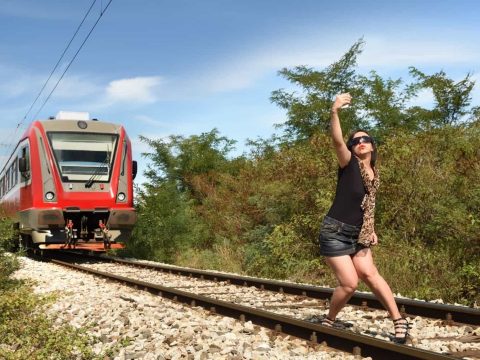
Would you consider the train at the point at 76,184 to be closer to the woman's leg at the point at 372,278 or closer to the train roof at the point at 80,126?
the train roof at the point at 80,126

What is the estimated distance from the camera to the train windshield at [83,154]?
51.5 ft

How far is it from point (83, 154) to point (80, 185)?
86 cm

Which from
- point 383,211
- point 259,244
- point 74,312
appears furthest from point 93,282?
point 383,211

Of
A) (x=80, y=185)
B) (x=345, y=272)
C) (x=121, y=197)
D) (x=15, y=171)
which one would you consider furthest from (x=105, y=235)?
(x=345, y=272)

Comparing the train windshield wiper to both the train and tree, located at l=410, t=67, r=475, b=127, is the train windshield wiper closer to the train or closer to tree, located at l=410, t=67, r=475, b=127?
the train

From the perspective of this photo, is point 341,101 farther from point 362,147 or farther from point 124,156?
point 124,156

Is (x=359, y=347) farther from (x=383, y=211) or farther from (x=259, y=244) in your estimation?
(x=259, y=244)

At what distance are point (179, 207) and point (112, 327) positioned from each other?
1311 cm

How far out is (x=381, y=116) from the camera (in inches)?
1140

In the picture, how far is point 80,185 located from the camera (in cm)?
1575

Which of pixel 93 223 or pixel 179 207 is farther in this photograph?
pixel 179 207

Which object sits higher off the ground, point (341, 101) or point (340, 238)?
point (341, 101)

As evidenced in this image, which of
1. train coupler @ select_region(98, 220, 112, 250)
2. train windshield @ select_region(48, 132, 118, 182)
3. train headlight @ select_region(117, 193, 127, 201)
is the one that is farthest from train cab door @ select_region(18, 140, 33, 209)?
train headlight @ select_region(117, 193, 127, 201)

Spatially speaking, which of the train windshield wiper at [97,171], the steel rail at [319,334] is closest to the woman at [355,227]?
the steel rail at [319,334]
